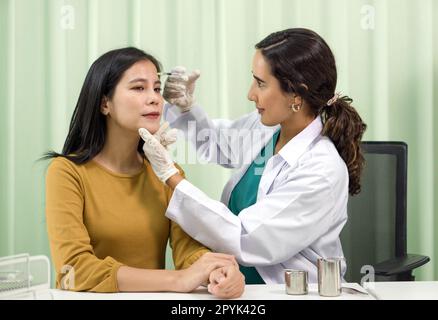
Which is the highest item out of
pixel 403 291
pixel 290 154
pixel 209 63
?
pixel 209 63

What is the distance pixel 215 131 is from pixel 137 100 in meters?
0.49

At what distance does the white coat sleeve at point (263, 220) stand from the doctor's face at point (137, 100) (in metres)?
0.17

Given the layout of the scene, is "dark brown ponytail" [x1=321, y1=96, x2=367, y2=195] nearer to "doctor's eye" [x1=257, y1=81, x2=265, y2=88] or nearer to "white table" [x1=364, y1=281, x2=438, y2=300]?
"doctor's eye" [x1=257, y1=81, x2=265, y2=88]

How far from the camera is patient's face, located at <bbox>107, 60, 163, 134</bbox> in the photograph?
1.33 metres

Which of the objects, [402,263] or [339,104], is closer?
[339,104]

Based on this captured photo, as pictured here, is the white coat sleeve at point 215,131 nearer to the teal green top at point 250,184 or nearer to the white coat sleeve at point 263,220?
the teal green top at point 250,184

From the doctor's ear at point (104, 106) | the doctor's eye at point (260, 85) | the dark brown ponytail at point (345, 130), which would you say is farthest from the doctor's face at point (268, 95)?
the doctor's ear at point (104, 106)

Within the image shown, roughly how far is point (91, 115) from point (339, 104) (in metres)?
0.59

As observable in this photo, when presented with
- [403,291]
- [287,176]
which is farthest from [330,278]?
[287,176]

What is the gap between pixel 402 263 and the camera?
1.67 m

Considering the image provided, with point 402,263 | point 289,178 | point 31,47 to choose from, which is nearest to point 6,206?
point 31,47

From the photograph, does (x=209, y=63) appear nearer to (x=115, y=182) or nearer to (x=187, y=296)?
(x=115, y=182)

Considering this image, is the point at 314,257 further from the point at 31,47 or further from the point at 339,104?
the point at 31,47

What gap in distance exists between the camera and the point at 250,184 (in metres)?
1.56
